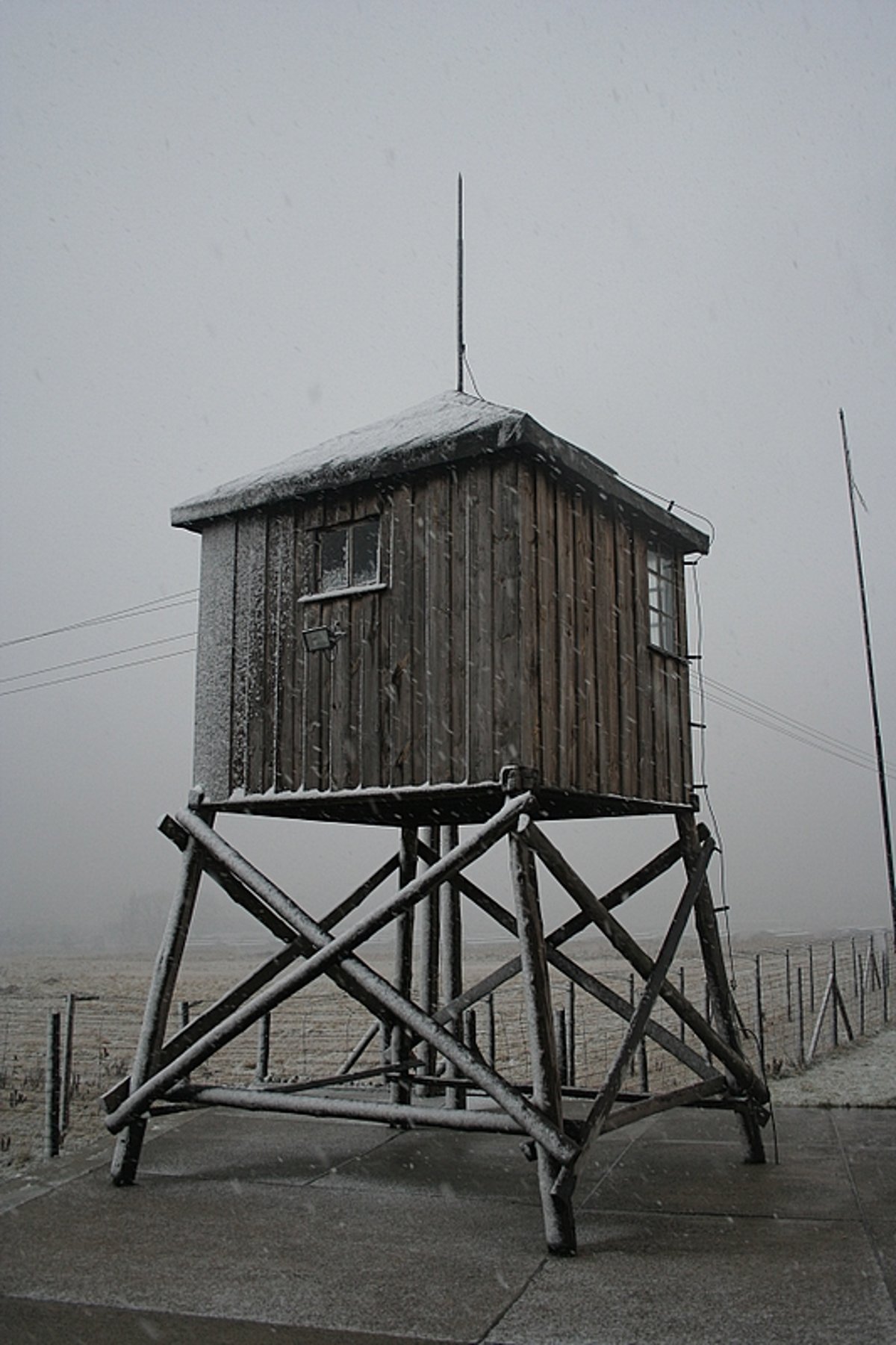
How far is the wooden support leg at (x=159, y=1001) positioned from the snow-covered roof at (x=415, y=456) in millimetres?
2826

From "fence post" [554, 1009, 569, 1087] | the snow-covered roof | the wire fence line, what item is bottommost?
the wire fence line

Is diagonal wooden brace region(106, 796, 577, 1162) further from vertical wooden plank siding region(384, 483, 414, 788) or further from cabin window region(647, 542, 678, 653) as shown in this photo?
cabin window region(647, 542, 678, 653)

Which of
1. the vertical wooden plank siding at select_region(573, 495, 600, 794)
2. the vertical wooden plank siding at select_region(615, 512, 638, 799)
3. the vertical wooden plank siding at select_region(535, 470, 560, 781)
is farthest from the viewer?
the vertical wooden plank siding at select_region(615, 512, 638, 799)

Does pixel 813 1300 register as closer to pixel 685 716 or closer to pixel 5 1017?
pixel 685 716

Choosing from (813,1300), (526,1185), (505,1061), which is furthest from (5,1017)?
(813,1300)

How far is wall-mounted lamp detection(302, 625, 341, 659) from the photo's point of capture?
9734 mm

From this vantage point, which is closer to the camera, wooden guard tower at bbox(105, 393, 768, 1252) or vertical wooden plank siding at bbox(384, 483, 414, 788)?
wooden guard tower at bbox(105, 393, 768, 1252)

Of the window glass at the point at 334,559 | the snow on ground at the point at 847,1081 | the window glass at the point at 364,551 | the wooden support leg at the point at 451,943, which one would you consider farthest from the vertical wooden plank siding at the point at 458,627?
the snow on ground at the point at 847,1081

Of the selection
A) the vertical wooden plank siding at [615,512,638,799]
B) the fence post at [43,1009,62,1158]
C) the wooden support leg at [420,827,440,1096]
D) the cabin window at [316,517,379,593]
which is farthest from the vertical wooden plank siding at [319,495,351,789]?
the fence post at [43,1009,62,1158]

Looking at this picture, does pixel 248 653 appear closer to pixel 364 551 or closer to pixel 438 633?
pixel 364 551

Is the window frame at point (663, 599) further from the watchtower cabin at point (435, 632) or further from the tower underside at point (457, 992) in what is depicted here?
the tower underside at point (457, 992)

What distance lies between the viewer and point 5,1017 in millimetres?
27750

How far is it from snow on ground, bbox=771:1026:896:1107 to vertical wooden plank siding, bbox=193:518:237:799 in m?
7.15

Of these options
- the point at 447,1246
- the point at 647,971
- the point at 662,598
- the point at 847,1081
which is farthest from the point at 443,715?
the point at 847,1081
